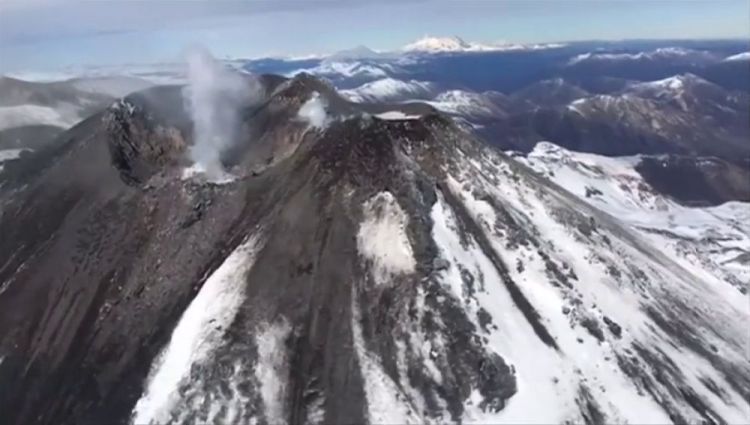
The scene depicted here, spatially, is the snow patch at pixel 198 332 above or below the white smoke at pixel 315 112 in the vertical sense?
below

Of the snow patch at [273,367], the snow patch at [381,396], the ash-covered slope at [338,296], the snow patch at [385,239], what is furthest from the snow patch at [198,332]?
the snow patch at [381,396]

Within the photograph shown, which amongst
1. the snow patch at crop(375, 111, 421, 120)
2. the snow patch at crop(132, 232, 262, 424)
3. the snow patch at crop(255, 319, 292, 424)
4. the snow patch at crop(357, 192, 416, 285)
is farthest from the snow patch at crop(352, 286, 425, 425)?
the snow patch at crop(375, 111, 421, 120)

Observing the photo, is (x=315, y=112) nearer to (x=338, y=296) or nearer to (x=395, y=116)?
(x=395, y=116)

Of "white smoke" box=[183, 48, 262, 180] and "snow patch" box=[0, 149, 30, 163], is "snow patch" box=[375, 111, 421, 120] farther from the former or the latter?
"snow patch" box=[0, 149, 30, 163]

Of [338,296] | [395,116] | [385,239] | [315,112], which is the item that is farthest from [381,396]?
[395,116]

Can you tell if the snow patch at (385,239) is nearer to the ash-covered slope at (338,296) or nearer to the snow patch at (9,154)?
the ash-covered slope at (338,296)

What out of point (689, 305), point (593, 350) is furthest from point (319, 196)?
point (689, 305)
